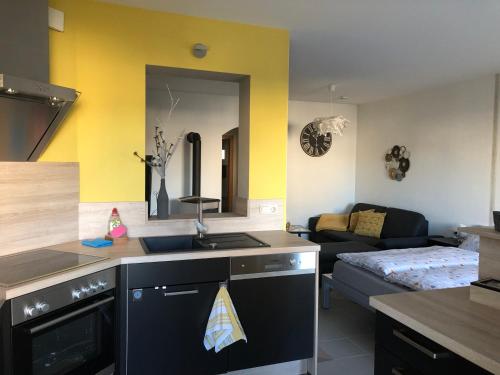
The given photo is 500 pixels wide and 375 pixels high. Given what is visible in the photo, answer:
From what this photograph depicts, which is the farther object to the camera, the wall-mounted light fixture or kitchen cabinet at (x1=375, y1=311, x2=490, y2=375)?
the wall-mounted light fixture

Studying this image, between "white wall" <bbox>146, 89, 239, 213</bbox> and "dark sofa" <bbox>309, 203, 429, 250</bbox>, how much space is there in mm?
1859

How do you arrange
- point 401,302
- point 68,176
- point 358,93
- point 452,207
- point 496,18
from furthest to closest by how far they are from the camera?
point 358,93 → point 452,207 → point 496,18 → point 68,176 → point 401,302

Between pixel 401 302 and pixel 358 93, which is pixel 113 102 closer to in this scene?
pixel 401 302

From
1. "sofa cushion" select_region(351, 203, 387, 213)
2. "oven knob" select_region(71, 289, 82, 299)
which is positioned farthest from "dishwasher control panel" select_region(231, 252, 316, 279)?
"sofa cushion" select_region(351, 203, 387, 213)

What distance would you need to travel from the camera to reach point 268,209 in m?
2.96

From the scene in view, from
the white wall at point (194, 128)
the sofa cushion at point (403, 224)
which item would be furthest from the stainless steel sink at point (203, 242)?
the sofa cushion at point (403, 224)

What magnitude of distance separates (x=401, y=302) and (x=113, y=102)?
2135 millimetres

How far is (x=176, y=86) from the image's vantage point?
5023mm

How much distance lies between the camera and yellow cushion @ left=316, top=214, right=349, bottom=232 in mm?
6137

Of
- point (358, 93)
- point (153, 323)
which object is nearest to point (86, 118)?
point (153, 323)

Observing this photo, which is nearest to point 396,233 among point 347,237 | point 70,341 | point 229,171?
point 347,237

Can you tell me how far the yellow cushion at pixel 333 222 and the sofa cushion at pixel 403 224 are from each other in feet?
2.39

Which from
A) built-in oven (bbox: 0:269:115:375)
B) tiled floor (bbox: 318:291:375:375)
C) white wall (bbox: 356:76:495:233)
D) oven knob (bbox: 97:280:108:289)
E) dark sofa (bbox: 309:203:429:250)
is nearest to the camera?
built-in oven (bbox: 0:269:115:375)

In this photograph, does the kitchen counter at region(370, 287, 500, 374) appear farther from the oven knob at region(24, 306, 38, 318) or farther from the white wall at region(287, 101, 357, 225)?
the white wall at region(287, 101, 357, 225)
